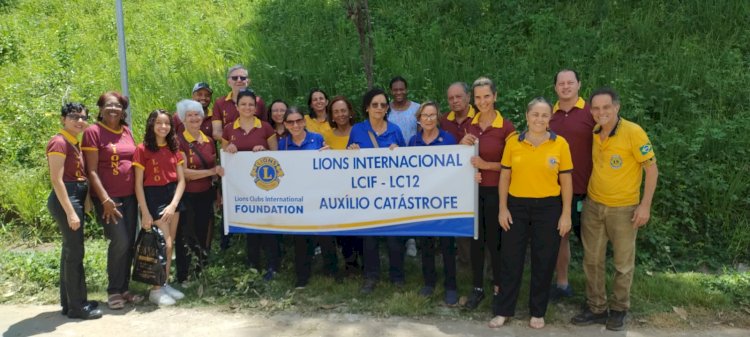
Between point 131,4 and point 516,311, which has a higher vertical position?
point 131,4

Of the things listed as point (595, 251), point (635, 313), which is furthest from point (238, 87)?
point (635, 313)

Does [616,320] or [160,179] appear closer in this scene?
[616,320]

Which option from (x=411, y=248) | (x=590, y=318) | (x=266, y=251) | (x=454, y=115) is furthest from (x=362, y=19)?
(x=590, y=318)

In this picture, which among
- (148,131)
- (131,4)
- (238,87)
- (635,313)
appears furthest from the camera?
(131,4)

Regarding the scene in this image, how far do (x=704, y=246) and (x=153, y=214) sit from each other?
18.7 feet

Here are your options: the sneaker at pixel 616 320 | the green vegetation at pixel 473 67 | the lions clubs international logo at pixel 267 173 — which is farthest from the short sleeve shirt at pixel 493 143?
the green vegetation at pixel 473 67

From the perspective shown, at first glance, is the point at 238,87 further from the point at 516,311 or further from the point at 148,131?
the point at 516,311

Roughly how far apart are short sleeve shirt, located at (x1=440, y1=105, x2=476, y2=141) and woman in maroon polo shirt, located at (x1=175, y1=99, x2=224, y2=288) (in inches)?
88.4

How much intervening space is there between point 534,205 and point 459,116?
130cm

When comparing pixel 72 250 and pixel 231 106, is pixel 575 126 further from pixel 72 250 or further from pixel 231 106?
pixel 72 250

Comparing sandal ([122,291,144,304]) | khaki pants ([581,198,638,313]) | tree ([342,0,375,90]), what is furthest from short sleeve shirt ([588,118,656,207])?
sandal ([122,291,144,304])

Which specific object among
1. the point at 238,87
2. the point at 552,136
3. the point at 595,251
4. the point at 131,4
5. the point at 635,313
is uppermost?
the point at 131,4

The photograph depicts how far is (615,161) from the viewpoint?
424cm

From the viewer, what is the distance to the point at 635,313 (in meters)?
4.59
